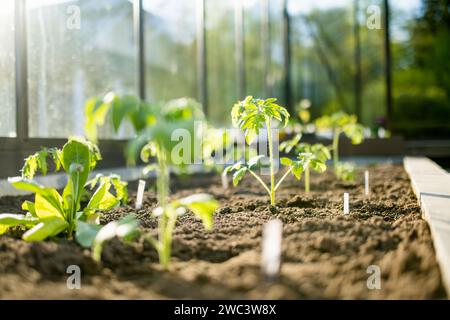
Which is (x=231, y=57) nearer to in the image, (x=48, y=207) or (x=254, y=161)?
(x=254, y=161)

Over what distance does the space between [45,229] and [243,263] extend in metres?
0.73

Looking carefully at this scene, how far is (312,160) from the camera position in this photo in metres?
2.26

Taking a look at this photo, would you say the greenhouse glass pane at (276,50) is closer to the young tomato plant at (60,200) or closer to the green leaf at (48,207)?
the young tomato plant at (60,200)

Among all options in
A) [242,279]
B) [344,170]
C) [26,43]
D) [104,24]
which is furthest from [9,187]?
[344,170]

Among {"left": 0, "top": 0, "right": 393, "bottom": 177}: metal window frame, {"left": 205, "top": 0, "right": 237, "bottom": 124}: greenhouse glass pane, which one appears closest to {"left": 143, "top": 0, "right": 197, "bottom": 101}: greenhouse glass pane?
{"left": 0, "top": 0, "right": 393, "bottom": 177}: metal window frame

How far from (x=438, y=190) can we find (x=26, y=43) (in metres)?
2.56

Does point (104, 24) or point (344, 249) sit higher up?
point (104, 24)

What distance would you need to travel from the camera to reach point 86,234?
1681 millimetres

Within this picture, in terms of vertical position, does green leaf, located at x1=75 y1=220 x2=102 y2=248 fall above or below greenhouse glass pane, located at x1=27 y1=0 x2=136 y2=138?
below

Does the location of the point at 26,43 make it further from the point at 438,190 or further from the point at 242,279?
the point at 438,190

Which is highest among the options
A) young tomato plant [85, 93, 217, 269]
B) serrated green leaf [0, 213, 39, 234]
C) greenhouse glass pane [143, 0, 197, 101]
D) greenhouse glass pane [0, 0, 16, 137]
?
greenhouse glass pane [143, 0, 197, 101]

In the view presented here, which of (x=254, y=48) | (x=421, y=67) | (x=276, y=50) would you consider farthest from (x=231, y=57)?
(x=421, y=67)

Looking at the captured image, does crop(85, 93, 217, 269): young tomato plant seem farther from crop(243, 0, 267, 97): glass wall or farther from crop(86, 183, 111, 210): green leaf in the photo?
crop(243, 0, 267, 97): glass wall

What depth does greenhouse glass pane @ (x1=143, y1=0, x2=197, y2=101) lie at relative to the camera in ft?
16.7
